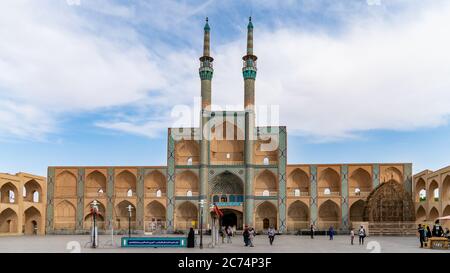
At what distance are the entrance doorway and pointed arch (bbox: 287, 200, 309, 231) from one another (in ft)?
15.9

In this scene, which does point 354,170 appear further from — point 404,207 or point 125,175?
point 125,175

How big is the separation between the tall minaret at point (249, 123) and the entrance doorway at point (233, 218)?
1.62 meters

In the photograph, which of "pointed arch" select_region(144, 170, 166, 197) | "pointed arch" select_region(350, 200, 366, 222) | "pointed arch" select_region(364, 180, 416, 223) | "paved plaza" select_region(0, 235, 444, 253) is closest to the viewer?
"paved plaza" select_region(0, 235, 444, 253)

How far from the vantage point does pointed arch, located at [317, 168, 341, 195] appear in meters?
49.1

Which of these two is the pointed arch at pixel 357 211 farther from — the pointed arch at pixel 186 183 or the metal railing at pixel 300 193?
the pointed arch at pixel 186 183

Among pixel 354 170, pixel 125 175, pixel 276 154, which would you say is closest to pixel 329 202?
pixel 354 170

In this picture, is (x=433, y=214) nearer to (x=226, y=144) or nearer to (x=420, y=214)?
A: (x=420, y=214)

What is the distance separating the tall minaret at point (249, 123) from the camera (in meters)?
47.9

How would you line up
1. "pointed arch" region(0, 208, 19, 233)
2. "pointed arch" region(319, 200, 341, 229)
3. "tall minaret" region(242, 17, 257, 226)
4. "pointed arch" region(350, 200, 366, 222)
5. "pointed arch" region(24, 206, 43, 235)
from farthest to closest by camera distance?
"pointed arch" region(24, 206, 43, 235) < "pointed arch" region(319, 200, 341, 229) < "pointed arch" region(350, 200, 366, 222) < "tall minaret" region(242, 17, 257, 226) < "pointed arch" region(0, 208, 19, 233)

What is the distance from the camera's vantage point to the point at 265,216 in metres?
49.7

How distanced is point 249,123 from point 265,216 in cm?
954

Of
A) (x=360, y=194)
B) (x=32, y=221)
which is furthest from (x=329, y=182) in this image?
(x=32, y=221)

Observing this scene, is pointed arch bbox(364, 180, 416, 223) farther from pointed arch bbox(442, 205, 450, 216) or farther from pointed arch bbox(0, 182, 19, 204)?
pointed arch bbox(0, 182, 19, 204)

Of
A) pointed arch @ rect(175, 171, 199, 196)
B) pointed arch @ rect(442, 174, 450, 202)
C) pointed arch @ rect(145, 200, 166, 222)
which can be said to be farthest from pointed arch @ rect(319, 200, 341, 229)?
pointed arch @ rect(145, 200, 166, 222)
